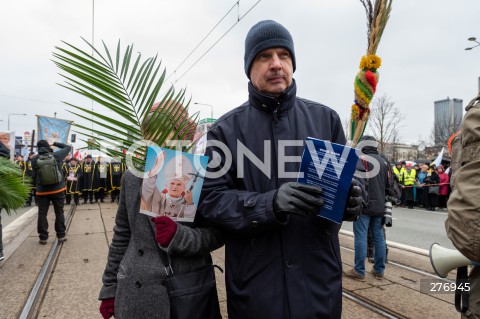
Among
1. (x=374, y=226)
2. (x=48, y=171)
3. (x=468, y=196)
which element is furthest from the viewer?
(x=48, y=171)

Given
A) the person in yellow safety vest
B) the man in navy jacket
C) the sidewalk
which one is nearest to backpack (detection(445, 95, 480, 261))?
the man in navy jacket

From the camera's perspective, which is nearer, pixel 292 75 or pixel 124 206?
pixel 292 75

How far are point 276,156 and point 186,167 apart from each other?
42cm

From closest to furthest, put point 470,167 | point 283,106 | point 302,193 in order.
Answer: point 470,167
point 302,193
point 283,106

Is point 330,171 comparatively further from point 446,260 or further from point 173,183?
point 446,260

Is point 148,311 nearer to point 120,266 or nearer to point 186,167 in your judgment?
point 120,266

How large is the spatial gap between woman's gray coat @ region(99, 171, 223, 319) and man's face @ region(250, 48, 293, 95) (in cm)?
79

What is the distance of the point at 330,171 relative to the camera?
1.40 m

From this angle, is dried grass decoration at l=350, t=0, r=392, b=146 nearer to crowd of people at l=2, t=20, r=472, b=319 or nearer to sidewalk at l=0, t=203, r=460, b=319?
crowd of people at l=2, t=20, r=472, b=319

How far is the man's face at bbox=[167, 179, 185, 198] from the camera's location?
161 centimetres

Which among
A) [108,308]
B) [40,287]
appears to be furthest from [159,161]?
[40,287]

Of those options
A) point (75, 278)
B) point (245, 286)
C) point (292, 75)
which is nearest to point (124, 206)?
point (245, 286)

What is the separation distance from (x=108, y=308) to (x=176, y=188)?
35.1 inches

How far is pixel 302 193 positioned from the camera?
4.60 ft
